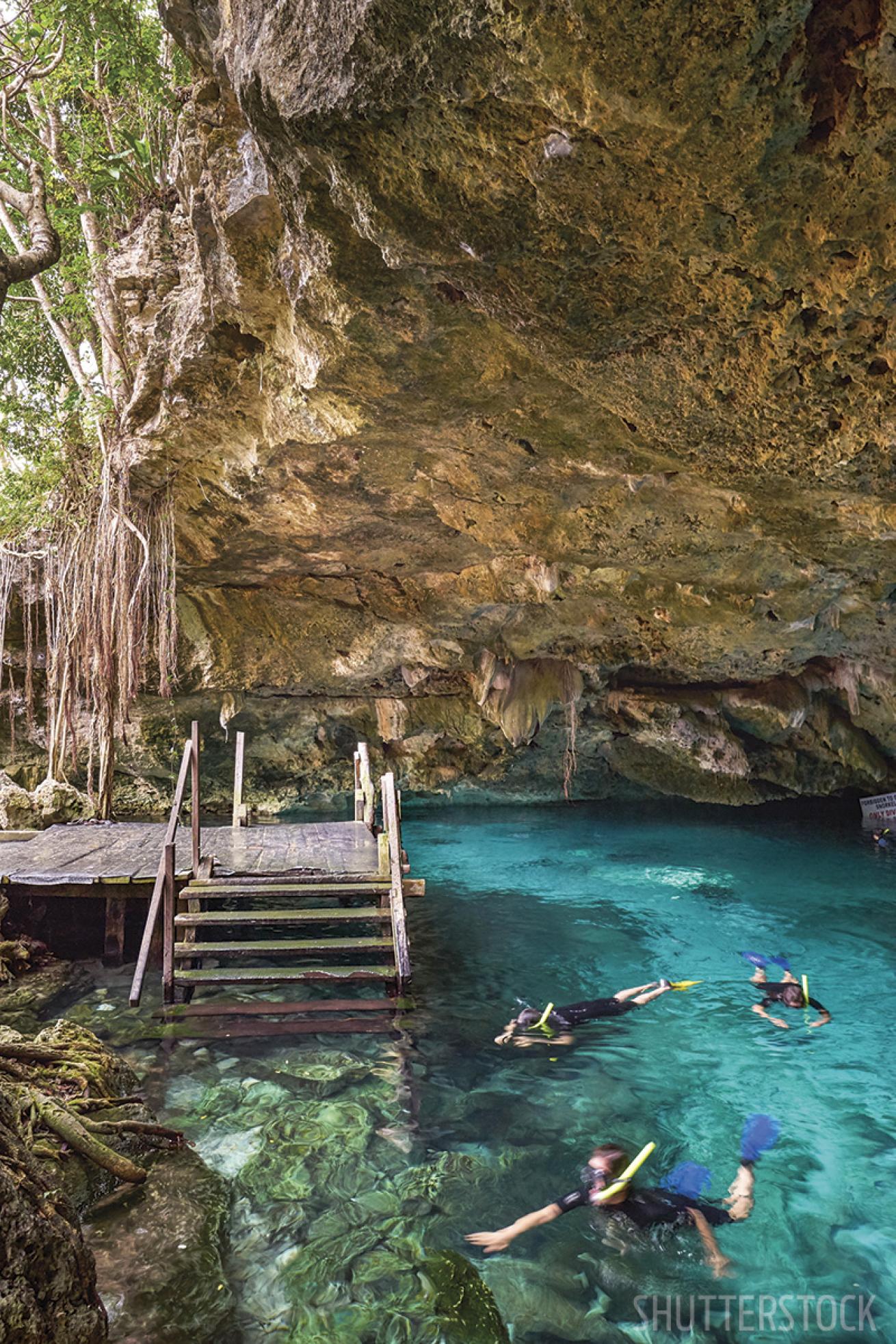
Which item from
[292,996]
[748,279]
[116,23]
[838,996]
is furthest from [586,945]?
[116,23]

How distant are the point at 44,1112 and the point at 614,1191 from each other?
2526 millimetres

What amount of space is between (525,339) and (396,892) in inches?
164

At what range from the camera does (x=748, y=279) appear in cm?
358

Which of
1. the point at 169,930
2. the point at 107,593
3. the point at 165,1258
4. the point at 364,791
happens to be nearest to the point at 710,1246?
the point at 165,1258

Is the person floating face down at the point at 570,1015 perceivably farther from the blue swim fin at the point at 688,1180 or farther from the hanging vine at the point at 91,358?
the hanging vine at the point at 91,358

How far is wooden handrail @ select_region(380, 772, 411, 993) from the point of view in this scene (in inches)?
230

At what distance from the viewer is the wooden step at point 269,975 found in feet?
18.5

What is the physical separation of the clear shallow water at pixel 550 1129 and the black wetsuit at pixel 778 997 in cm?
15

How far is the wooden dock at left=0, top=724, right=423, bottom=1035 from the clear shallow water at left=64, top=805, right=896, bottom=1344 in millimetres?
464

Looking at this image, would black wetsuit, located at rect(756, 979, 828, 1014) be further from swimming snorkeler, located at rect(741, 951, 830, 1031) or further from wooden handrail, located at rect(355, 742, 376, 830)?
wooden handrail, located at rect(355, 742, 376, 830)

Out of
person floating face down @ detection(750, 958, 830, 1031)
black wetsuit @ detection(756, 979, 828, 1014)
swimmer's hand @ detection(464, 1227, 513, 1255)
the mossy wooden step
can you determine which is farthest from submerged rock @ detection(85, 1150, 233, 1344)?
black wetsuit @ detection(756, 979, 828, 1014)

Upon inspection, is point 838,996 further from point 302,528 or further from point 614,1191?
point 302,528

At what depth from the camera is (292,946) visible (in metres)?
Answer: 5.95

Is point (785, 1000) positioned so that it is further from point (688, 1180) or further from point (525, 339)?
point (525, 339)
